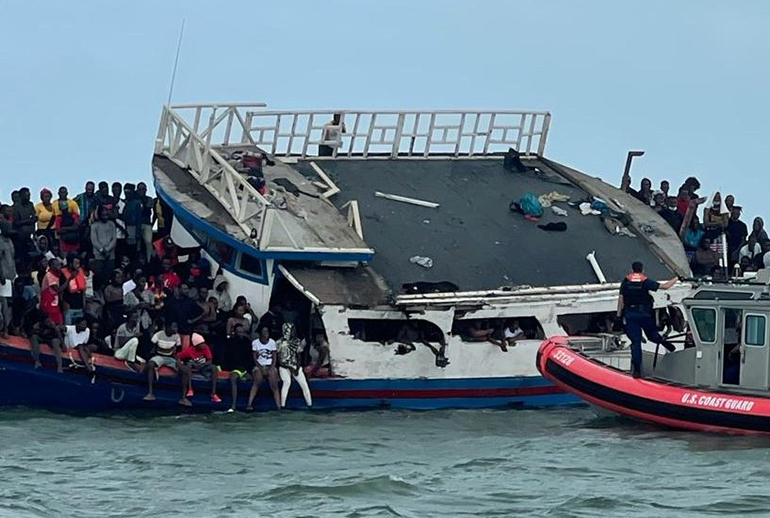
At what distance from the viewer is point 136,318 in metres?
36.5

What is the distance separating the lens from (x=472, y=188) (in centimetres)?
4247

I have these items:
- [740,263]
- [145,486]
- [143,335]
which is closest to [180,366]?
[143,335]

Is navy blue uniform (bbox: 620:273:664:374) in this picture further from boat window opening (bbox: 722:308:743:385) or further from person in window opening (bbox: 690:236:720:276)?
person in window opening (bbox: 690:236:720:276)

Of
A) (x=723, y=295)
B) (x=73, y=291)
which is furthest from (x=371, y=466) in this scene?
(x=73, y=291)

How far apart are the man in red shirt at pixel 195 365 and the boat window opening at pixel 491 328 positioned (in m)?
4.03

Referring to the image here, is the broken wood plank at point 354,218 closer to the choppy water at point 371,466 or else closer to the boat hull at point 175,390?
the boat hull at point 175,390

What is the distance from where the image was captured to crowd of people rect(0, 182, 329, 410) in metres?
36.3

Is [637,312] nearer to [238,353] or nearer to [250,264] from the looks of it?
[238,353]

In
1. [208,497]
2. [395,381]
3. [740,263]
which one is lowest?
[208,497]

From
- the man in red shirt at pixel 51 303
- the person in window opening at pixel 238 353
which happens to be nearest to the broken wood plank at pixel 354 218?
the person in window opening at pixel 238 353

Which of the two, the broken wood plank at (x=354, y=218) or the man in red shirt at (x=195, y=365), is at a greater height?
the broken wood plank at (x=354, y=218)

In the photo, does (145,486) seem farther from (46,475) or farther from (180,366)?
(180,366)

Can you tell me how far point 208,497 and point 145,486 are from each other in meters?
1.09

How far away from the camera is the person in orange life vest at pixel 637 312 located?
1385 inches
